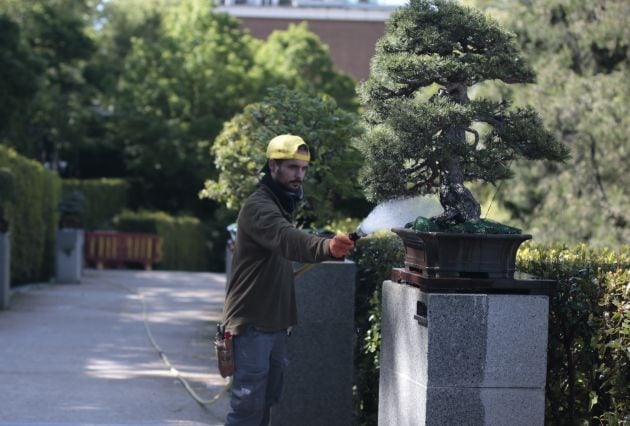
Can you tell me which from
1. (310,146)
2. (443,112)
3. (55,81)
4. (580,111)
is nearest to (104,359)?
(310,146)

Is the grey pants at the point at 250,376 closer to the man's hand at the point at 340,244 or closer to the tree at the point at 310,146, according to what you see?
the man's hand at the point at 340,244

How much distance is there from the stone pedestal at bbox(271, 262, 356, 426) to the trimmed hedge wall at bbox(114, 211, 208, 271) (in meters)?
27.8

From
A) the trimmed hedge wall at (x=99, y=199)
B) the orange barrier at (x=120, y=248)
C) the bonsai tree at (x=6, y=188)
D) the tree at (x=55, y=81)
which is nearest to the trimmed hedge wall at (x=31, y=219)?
the bonsai tree at (x=6, y=188)

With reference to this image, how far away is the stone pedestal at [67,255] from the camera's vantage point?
76.4 ft

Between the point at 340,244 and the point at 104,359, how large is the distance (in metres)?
6.95

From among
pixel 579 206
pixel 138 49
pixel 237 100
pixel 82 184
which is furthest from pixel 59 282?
pixel 138 49

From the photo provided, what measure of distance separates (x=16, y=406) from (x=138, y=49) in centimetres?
3546

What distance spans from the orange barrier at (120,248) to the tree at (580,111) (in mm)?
15974

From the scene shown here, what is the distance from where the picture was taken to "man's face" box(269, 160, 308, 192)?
18.7 feet

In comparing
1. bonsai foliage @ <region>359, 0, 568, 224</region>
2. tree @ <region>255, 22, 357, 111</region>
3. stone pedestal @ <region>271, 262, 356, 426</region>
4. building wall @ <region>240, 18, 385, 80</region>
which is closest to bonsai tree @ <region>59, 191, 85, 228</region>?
tree @ <region>255, 22, 357, 111</region>

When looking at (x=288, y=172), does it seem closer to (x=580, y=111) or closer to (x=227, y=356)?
(x=227, y=356)

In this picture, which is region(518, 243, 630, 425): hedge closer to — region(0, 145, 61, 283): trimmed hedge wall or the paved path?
the paved path

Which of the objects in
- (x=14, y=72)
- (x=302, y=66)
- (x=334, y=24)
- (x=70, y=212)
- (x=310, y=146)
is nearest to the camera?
(x=310, y=146)

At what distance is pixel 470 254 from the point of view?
16.5ft
